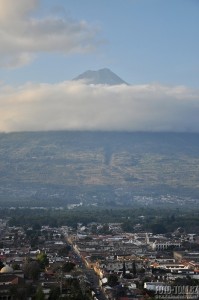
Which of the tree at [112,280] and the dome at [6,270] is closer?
the tree at [112,280]

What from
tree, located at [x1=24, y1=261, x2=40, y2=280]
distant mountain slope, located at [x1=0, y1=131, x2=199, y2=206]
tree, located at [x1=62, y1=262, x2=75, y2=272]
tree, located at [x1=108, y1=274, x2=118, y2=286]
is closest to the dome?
tree, located at [x1=24, y1=261, x2=40, y2=280]

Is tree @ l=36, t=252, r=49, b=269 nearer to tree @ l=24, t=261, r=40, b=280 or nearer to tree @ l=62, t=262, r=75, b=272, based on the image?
tree @ l=62, t=262, r=75, b=272

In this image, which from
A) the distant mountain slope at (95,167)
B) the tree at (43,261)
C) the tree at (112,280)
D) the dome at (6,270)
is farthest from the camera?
the distant mountain slope at (95,167)

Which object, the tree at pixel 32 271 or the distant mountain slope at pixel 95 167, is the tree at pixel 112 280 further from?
the distant mountain slope at pixel 95 167

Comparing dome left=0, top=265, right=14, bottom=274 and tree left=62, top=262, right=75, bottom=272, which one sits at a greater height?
dome left=0, top=265, right=14, bottom=274

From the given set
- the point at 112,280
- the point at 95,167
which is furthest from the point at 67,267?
the point at 95,167

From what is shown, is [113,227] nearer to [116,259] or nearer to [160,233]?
[160,233]

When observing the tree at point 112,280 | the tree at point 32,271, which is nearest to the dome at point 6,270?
the tree at point 32,271

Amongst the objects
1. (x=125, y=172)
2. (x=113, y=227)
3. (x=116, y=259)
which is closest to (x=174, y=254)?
(x=116, y=259)

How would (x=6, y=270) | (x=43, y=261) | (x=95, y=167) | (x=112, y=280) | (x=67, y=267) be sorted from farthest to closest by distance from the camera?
(x=95, y=167) → (x=43, y=261) → (x=67, y=267) → (x=6, y=270) → (x=112, y=280)

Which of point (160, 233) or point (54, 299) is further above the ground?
point (54, 299)

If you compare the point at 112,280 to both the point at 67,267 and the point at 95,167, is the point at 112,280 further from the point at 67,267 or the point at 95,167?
the point at 95,167
